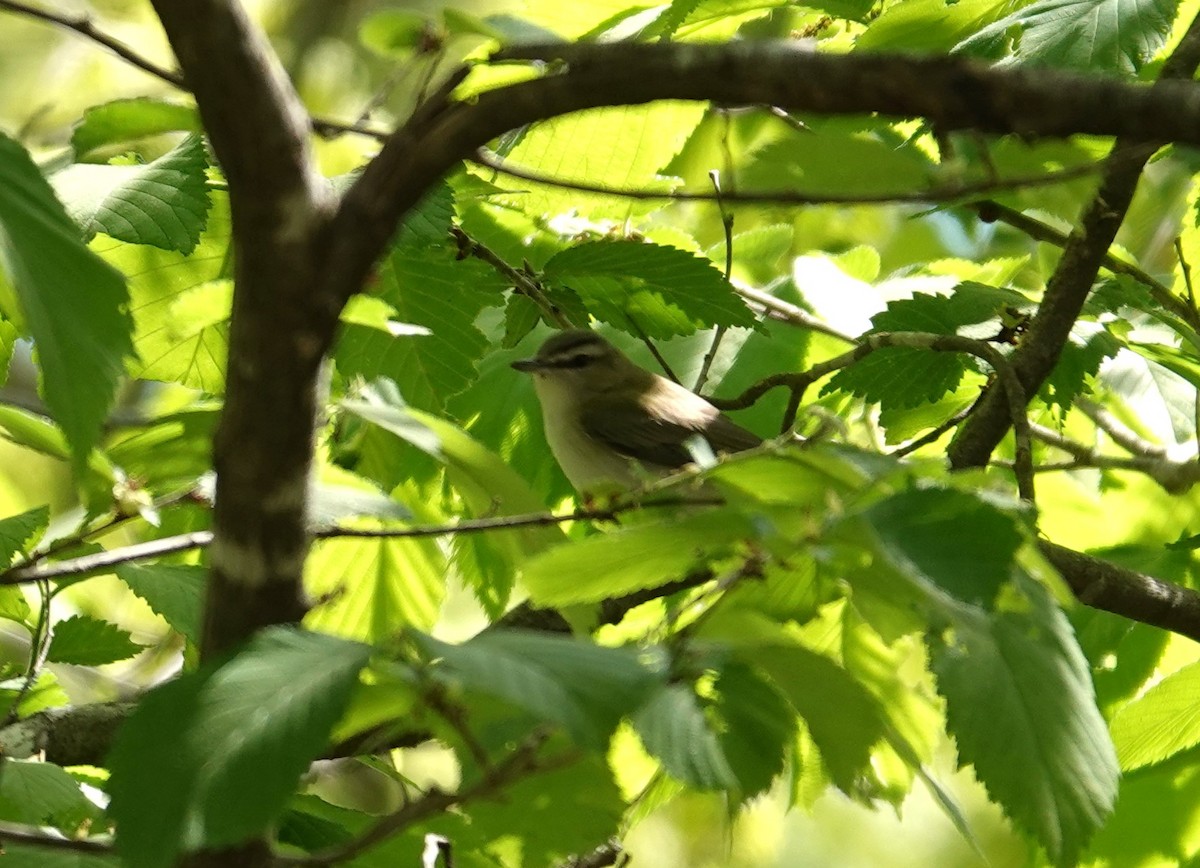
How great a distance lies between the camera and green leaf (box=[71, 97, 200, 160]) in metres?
1.60

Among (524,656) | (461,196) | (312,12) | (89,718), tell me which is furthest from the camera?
(312,12)

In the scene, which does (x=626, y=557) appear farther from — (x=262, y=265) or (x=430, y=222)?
(x=430, y=222)

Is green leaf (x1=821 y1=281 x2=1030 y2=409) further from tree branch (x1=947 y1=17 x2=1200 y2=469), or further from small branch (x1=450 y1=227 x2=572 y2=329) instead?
small branch (x1=450 y1=227 x2=572 y2=329)

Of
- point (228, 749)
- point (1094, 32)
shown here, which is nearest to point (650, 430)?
point (1094, 32)

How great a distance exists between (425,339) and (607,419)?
1.66 meters

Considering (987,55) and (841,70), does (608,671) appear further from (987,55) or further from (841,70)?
(987,55)

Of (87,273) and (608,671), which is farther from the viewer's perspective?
(87,273)

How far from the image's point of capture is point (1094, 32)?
1.74 meters

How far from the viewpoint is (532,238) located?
2439 mm

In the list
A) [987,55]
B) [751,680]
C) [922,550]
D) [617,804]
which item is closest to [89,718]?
[617,804]

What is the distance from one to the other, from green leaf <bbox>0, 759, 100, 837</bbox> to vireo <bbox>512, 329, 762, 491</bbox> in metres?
2.09

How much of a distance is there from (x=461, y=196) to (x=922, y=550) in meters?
1.39

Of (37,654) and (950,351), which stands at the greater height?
(950,351)

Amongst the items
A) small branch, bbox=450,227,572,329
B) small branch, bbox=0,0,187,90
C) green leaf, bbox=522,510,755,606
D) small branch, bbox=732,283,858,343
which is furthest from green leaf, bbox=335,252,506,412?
green leaf, bbox=522,510,755,606
